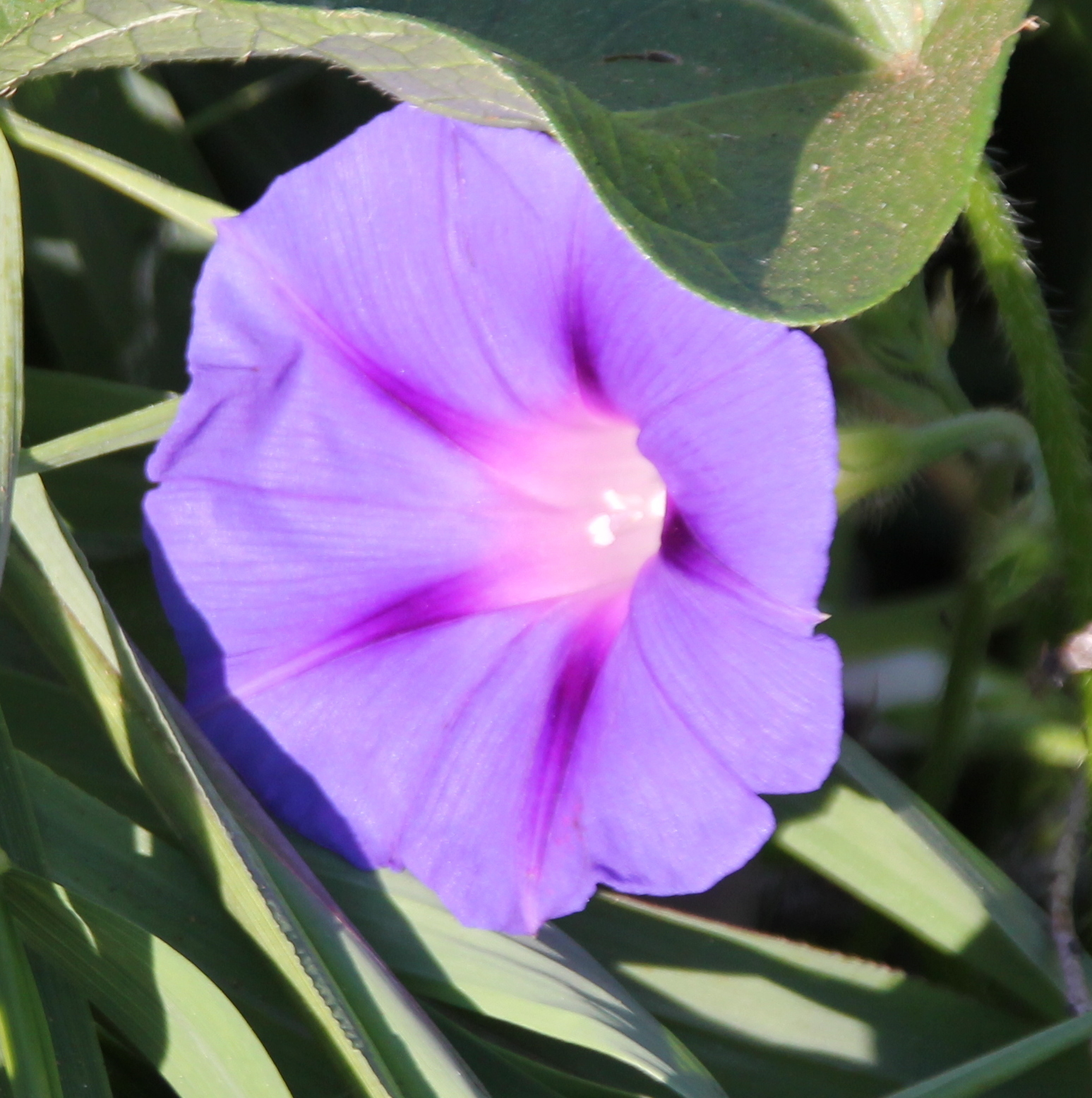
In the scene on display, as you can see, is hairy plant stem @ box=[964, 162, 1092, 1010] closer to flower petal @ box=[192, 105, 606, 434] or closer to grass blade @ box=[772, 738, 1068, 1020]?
grass blade @ box=[772, 738, 1068, 1020]

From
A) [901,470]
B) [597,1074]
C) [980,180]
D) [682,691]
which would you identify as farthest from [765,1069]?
[980,180]

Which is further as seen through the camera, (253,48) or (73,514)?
(73,514)

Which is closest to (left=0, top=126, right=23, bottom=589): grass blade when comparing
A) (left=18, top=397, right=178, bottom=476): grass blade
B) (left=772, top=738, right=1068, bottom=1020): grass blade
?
(left=18, top=397, right=178, bottom=476): grass blade

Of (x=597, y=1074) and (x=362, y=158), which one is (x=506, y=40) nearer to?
(x=362, y=158)

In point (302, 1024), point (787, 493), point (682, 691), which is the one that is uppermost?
point (787, 493)

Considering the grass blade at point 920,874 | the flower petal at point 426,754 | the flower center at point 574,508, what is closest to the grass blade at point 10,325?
the flower petal at point 426,754

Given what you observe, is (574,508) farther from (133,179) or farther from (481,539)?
(133,179)

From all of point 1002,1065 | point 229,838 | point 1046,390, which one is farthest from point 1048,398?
point 229,838
